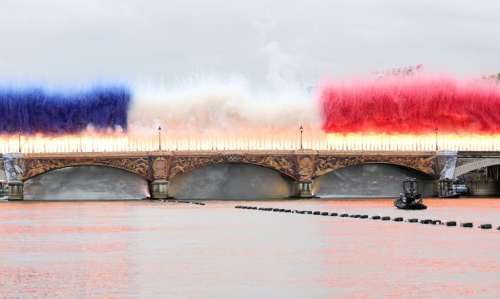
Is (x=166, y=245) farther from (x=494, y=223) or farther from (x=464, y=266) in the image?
(x=494, y=223)

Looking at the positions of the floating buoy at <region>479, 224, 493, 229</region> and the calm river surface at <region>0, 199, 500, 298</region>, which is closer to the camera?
the calm river surface at <region>0, 199, 500, 298</region>

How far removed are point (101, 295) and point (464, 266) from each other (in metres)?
20.3

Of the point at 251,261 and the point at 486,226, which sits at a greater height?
the point at 486,226

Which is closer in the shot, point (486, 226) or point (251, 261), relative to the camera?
point (251, 261)

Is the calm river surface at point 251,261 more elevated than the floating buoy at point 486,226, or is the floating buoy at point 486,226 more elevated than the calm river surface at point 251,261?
the floating buoy at point 486,226

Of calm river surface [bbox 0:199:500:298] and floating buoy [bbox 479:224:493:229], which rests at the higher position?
floating buoy [bbox 479:224:493:229]

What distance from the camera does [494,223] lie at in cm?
11256

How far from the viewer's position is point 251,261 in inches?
2625

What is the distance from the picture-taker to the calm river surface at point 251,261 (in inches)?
2085

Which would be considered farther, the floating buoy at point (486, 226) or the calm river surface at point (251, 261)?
the floating buoy at point (486, 226)

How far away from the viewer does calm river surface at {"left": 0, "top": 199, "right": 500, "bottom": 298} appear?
52969 mm

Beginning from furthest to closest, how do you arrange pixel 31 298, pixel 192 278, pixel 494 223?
pixel 494 223 → pixel 192 278 → pixel 31 298

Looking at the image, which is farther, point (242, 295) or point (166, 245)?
point (166, 245)

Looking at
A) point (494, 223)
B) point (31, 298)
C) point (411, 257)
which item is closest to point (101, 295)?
point (31, 298)
